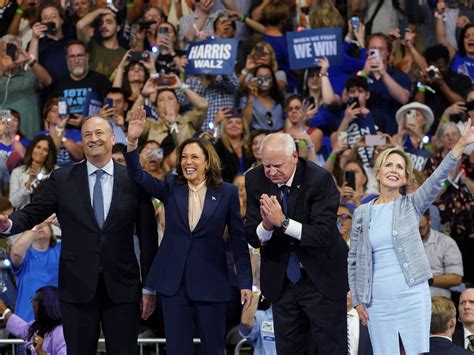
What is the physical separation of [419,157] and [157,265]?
386 centimetres

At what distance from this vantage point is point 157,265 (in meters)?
6.04

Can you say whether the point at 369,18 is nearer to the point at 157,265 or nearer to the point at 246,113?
the point at 246,113

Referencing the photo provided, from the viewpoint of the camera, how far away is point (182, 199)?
608cm

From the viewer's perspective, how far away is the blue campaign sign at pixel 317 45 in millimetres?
Answer: 10000

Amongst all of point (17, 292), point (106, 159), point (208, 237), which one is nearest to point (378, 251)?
point (208, 237)

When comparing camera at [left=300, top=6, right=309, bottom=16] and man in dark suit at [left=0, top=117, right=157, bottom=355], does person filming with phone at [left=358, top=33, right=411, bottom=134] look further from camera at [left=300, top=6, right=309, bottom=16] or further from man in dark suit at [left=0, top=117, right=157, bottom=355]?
man in dark suit at [left=0, top=117, right=157, bottom=355]

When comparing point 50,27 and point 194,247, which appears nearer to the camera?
point 194,247

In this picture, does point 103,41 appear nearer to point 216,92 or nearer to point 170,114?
point 216,92

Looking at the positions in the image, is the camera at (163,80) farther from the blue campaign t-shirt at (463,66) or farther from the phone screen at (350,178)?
the blue campaign t-shirt at (463,66)

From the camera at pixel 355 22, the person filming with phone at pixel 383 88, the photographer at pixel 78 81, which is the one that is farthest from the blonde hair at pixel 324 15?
the photographer at pixel 78 81

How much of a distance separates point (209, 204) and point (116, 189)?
0.50m

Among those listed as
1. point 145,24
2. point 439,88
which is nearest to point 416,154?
point 439,88

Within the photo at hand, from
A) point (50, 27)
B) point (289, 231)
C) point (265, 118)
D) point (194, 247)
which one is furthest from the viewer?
point (50, 27)

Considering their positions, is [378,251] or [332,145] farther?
[332,145]
